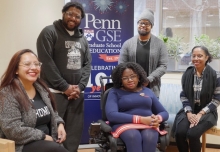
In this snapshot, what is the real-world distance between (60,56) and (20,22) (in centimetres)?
53

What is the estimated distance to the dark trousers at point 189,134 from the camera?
3127 mm

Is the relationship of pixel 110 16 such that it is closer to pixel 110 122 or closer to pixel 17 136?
pixel 110 122

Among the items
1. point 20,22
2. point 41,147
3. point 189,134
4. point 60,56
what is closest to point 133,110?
point 189,134

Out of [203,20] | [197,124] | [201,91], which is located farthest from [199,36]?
[197,124]

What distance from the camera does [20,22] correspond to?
302 centimetres

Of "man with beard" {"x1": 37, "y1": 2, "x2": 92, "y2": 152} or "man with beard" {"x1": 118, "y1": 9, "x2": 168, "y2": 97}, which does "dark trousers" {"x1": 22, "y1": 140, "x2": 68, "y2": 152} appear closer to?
"man with beard" {"x1": 37, "y1": 2, "x2": 92, "y2": 152}

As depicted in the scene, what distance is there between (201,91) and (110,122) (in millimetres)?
1156

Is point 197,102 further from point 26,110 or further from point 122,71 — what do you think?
point 26,110

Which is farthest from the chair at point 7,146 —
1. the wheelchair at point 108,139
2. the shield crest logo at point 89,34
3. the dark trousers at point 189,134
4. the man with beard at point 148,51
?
the shield crest logo at point 89,34

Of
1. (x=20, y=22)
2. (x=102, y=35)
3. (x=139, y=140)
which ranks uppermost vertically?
(x=20, y=22)

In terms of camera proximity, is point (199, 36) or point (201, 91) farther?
point (199, 36)

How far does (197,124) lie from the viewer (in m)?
3.20

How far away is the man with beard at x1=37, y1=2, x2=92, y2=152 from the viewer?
2928 mm

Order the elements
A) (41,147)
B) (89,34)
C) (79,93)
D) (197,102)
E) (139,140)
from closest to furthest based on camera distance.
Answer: (41,147), (139,140), (79,93), (197,102), (89,34)
